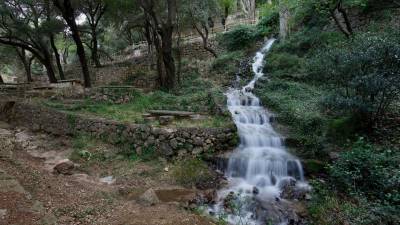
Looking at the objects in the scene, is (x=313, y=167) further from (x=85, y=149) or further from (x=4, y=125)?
(x=4, y=125)

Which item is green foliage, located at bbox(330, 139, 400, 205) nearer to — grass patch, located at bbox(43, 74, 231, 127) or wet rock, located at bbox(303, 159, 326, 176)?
wet rock, located at bbox(303, 159, 326, 176)

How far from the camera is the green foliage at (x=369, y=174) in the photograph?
19.1ft

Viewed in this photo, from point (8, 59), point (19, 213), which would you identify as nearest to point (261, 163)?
point (19, 213)

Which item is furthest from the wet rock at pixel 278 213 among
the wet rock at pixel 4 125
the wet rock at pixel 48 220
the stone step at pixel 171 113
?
the wet rock at pixel 4 125

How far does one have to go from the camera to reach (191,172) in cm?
785

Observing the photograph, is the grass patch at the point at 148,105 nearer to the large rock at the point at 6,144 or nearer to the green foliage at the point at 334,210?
the large rock at the point at 6,144

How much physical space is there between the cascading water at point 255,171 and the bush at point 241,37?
36.3 feet

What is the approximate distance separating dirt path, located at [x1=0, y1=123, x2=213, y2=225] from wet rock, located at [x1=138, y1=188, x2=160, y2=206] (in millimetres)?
131

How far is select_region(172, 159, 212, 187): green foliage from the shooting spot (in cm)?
762

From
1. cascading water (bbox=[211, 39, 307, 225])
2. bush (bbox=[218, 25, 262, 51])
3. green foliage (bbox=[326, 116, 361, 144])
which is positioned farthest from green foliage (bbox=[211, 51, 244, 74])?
green foliage (bbox=[326, 116, 361, 144])

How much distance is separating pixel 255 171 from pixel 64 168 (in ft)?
17.7

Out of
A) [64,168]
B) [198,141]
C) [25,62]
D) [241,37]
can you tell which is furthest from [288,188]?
[25,62]

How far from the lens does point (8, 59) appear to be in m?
28.7

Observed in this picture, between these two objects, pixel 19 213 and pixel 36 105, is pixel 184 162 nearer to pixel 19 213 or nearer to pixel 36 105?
pixel 19 213
